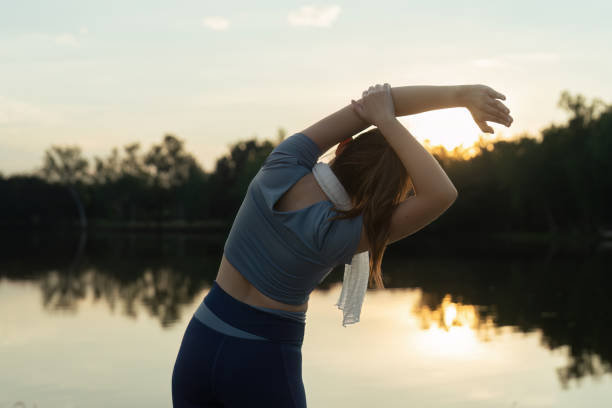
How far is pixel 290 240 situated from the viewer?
1367 mm

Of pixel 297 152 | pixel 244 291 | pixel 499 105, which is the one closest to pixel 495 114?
pixel 499 105

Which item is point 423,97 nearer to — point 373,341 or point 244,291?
point 244,291

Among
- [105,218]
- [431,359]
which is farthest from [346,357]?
[105,218]

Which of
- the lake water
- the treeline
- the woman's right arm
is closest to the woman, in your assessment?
the woman's right arm

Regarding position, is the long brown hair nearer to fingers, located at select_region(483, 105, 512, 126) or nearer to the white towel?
the white towel

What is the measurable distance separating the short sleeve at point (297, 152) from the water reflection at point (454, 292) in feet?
23.8

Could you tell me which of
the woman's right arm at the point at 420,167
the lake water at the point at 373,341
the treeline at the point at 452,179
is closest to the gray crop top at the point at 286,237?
the woman's right arm at the point at 420,167

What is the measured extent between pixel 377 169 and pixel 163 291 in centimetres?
1435

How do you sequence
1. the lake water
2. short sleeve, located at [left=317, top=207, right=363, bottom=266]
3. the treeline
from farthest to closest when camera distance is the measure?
the treeline < the lake water < short sleeve, located at [left=317, top=207, right=363, bottom=266]

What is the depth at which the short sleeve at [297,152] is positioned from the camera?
1.42 metres

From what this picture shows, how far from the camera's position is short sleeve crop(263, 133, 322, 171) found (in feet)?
4.66

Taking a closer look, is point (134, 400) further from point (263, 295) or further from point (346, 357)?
point (263, 295)

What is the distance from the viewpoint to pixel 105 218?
85750 millimetres

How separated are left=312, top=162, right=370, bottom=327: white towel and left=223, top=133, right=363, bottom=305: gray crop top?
29 millimetres
